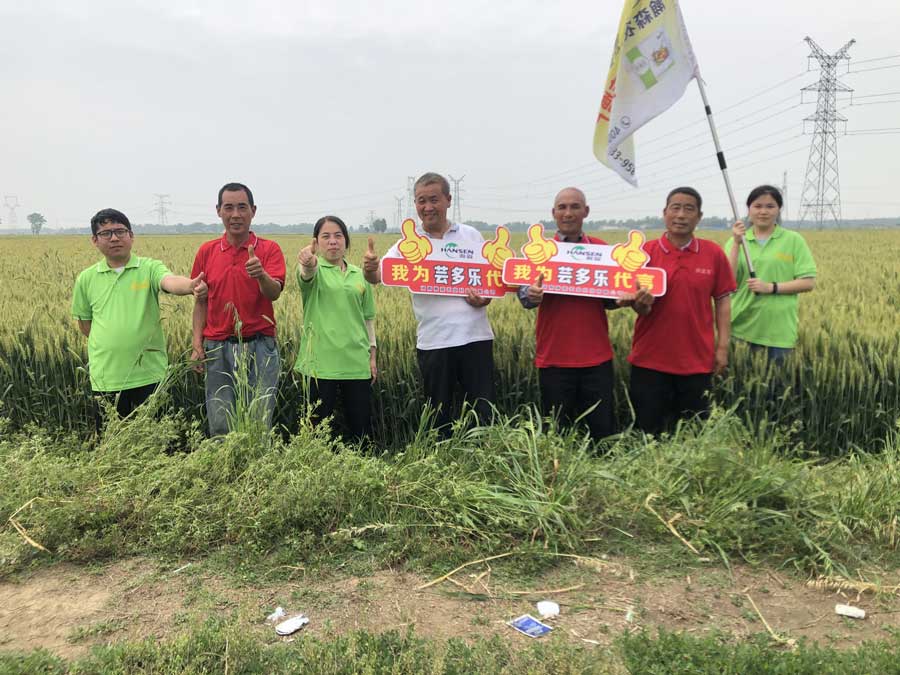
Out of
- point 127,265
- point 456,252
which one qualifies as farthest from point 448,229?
point 127,265

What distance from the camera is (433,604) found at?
98.4 inches

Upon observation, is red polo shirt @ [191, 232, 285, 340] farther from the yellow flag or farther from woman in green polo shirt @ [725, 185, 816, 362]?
woman in green polo shirt @ [725, 185, 816, 362]

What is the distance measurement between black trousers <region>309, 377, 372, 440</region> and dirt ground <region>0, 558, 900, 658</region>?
4.68 feet

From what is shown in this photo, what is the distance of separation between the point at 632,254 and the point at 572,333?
2.10 ft

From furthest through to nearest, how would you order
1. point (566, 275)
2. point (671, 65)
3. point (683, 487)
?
point (671, 65), point (566, 275), point (683, 487)

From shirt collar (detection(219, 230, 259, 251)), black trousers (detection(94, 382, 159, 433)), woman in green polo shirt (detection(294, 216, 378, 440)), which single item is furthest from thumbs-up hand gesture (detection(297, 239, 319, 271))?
black trousers (detection(94, 382, 159, 433))

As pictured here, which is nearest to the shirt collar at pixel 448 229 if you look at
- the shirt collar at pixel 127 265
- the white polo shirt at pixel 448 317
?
the white polo shirt at pixel 448 317

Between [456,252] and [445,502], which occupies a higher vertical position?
[456,252]

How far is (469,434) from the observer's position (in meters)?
3.57

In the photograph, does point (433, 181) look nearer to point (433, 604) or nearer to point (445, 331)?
point (445, 331)

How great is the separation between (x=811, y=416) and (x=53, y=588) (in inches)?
187

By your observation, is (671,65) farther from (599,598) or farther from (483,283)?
(599,598)

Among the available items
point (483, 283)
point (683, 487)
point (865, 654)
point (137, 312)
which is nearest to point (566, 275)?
point (483, 283)

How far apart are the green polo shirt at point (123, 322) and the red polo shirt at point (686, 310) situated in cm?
325
